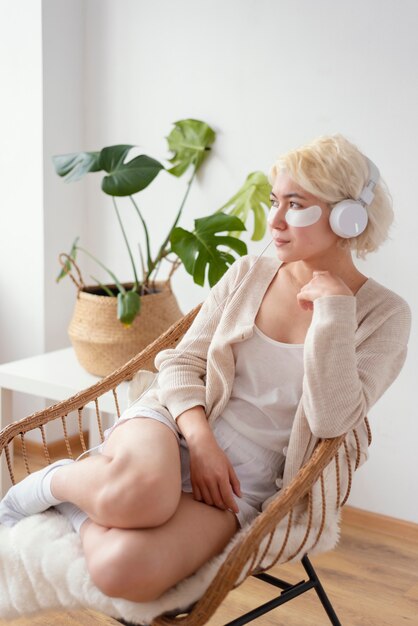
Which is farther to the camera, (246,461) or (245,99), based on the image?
(245,99)

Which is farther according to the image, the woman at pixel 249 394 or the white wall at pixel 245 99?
the white wall at pixel 245 99

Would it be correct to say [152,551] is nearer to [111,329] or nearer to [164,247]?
[111,329]

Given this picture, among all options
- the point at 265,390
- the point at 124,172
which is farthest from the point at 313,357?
Answer: the point at 124,172

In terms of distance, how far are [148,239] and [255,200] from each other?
1.18ft

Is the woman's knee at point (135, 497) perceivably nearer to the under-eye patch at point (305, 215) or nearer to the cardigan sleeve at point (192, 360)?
the cardigan sleeve at point (192, 360)

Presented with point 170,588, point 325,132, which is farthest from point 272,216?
point 325,132

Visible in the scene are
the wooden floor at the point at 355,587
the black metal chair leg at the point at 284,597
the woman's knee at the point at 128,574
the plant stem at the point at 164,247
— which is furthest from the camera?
the plant stem at the point at 164,247

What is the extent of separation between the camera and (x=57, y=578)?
142cm

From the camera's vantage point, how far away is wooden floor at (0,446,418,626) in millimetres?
2082

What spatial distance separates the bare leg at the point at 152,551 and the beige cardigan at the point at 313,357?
0.20 meters

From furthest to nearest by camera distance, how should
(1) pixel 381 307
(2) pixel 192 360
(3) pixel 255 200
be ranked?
(3) pixel 255 200
(2) pixel 192 360
(1) pixel 381 307

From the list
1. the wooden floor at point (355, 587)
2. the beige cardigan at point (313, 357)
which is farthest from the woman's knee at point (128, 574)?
the wooden floor at point (355, 587)

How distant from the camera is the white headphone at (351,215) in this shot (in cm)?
152

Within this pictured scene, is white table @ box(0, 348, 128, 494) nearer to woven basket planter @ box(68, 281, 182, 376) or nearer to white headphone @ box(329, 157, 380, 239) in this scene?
woven basket planter @ box(68, 281, 182, 376)
